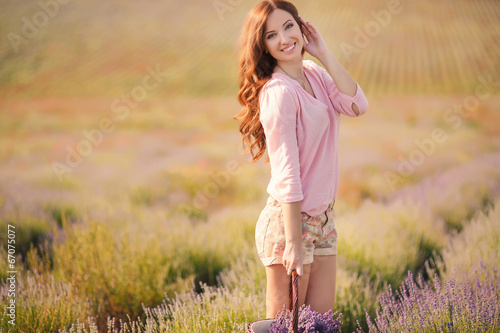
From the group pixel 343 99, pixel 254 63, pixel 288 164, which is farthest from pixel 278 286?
pixel 254 63

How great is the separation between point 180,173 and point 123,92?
10.00 m

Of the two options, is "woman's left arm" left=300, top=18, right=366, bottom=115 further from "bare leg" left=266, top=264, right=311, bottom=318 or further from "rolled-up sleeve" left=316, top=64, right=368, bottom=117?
"bare leg" left=266, top=264, right=311, bottom=318

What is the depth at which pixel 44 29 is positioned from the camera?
58.2ft

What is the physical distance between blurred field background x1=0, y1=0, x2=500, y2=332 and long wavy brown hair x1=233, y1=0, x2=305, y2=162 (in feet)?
0.80

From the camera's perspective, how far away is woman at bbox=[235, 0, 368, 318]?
1.83m

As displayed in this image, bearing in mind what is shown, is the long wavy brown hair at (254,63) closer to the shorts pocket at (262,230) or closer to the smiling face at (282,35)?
the smiling face at (282,35)

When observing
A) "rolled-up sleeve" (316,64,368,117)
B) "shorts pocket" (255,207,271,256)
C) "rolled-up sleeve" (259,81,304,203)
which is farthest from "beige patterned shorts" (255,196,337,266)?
"rolled-up sleeve" (316,64,368,117)

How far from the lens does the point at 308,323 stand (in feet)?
5.99

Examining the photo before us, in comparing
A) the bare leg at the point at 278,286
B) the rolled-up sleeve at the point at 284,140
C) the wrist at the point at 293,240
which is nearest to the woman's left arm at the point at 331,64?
the rolled-up sleeve at the point at 284,140

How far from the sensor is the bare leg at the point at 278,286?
1939mm

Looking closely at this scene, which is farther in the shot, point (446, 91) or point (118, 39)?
point (118, 39)

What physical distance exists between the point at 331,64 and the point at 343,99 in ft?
0.58

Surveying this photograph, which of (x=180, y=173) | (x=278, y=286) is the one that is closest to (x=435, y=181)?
(x=180, y=173)

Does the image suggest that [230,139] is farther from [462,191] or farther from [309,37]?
[309,37]
